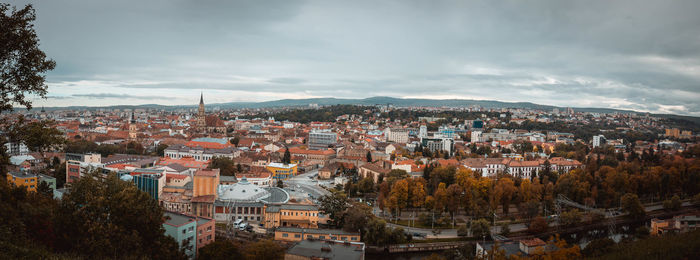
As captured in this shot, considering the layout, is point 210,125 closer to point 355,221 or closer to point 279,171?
point 279,171

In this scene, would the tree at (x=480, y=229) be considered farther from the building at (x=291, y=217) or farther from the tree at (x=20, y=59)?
the tree at (x=20, y=59)

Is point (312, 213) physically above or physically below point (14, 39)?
below

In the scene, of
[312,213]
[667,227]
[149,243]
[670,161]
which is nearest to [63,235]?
[149,243]

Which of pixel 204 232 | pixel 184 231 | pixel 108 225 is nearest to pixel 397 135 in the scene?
pixel 204 232

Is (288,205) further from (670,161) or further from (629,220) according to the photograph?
(670,161)

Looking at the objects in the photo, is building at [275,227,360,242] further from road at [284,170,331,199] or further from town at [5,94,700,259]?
road at [284,170,331,199]

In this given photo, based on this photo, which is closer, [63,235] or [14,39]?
[14,39]
